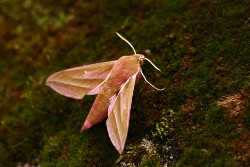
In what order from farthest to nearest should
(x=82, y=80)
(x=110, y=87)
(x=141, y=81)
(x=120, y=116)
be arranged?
(x=141, y=81) < (x=82, y=80) < (x=110, y=87) < (x=120, y=116)

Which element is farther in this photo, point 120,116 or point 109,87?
point 109,87

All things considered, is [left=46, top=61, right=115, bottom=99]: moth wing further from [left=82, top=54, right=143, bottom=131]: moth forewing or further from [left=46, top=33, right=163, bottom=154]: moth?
[left=82, top=54, right=143, bottom=131]: moth forewing

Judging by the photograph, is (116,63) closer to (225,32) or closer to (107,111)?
(107,111)

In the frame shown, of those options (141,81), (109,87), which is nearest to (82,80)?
(109,87)

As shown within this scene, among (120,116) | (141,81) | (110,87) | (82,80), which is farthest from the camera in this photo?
(141,81)

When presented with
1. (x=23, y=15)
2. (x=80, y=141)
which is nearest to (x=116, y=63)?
(x=80, y=141)

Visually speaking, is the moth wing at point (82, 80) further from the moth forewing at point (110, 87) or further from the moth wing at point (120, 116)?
the moth wing at point (120, 116)

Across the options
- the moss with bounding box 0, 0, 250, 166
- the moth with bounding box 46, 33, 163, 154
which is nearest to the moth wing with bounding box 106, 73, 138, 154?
the moth with bounding box 46, 33, 163, 154

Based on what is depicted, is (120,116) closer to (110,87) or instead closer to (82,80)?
(110,87)
